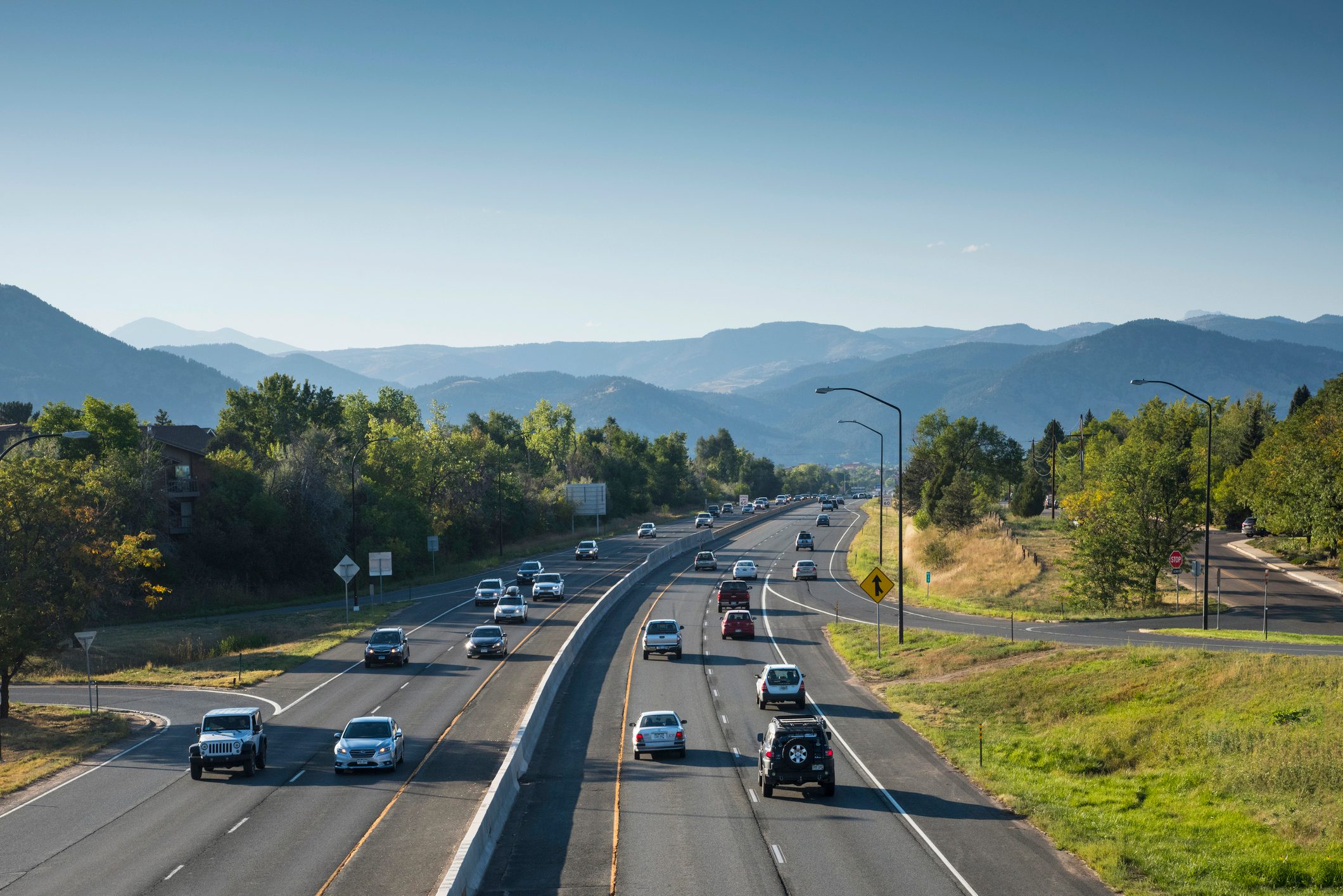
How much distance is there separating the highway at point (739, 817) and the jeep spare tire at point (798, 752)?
0.90 meters

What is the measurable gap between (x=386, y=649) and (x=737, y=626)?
54.8 feet

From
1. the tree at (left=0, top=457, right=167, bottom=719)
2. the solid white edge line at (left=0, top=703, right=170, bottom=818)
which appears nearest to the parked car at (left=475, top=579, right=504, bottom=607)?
the tree at (left=0, top=457, right=167, bottom=719)

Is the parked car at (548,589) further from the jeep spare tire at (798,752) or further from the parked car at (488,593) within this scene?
the jeep spare tire at (798,752)

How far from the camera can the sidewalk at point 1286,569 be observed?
6184 centimetres

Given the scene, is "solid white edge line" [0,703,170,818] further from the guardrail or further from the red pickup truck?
the red pickup truck

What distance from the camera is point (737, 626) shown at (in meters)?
51.7

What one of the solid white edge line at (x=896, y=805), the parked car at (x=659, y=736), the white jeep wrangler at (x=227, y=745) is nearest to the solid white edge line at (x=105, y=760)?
the white jeep wrangler at (x=227, y=745)

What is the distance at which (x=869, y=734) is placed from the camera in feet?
103

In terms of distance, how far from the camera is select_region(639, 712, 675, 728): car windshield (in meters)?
28.5

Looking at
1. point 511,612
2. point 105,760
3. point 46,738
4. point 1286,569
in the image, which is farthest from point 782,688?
point 1286,569

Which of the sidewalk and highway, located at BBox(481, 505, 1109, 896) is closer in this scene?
highway, located at BBox(481, 505, 1109, 896)

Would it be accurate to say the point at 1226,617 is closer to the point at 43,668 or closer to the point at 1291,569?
the point at 1291,569

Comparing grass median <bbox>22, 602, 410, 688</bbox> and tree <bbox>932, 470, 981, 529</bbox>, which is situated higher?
tree <bbox>932, 470, 981, 529</bbox>

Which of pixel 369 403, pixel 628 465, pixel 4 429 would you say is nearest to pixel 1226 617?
pixel 4 429
